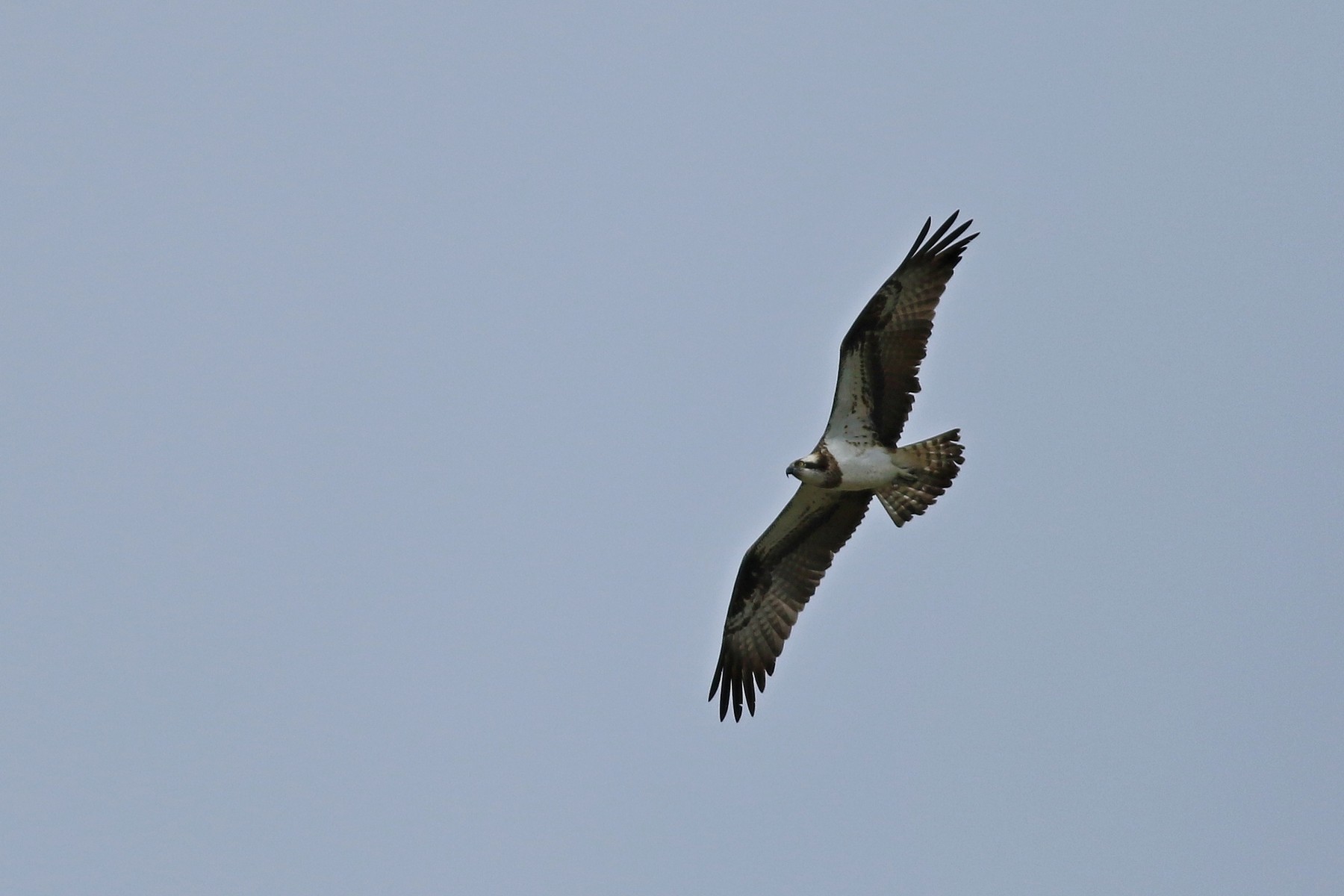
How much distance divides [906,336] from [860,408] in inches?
31.2

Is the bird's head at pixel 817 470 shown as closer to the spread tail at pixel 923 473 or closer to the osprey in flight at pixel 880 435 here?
the osprey in flight at pixel 880 435

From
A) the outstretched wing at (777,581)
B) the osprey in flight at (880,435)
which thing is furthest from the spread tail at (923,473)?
the outstretched wing at (777,581)

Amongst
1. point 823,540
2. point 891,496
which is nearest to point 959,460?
point 891,496

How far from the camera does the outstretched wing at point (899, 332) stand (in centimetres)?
1515

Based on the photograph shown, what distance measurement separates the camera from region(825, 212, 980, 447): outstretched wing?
15148 millimetres

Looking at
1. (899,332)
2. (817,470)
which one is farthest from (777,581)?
(899,332)

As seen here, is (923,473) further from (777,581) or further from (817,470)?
(777,581)

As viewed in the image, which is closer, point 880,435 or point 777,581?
point 880,435

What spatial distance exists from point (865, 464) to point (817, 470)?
45 centimetres

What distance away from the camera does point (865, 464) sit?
1551cm

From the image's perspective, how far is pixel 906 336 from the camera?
15148 millimetres

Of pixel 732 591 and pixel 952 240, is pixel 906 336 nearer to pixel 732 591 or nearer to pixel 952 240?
pixel 952 240

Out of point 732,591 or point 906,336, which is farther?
point 732,591

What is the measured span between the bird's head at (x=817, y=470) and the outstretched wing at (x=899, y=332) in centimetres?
57
